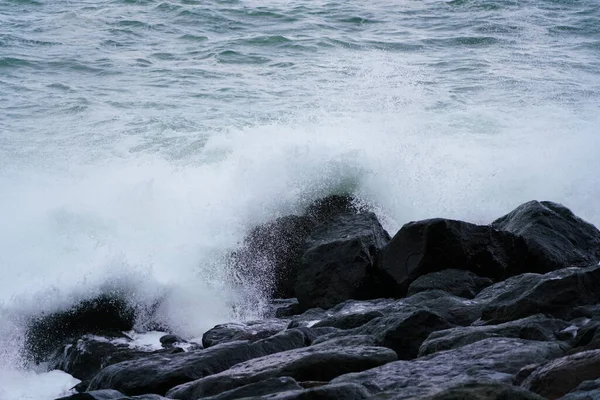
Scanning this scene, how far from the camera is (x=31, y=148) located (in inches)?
375

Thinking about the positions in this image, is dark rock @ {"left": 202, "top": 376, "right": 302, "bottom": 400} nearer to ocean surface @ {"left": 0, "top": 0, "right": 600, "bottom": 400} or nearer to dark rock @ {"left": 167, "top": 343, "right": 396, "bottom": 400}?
dark rock @ {"left": 167, "top": 343, "right": 396, "bottom": 400}

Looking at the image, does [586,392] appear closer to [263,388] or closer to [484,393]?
[484,393]

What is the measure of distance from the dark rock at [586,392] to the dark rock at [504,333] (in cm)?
100

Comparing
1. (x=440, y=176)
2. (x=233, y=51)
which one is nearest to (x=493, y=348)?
(x=440, y=176)

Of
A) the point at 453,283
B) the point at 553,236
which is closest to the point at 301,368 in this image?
the point at 453,283

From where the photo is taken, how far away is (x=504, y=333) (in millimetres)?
3795

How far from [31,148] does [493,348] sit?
7.09m

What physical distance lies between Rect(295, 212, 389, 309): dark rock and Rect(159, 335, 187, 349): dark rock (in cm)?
88

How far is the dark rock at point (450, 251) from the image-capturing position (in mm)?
6047

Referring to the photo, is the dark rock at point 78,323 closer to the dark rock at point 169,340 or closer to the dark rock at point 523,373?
the dark rock at point 169,340

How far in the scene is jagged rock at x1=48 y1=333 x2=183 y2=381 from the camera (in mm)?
5273

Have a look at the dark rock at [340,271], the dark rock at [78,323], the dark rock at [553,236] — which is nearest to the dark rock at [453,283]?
the dark rock at [340,271]

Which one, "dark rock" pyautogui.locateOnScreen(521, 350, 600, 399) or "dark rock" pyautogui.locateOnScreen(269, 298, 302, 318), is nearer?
"dark rock" pyautogui.locateOnScreen(521, 350, 600, 399)

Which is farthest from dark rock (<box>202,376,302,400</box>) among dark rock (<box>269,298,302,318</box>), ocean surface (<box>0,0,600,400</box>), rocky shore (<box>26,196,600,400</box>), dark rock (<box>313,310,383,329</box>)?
dark rock (<box>269,298,302,318</box>)
